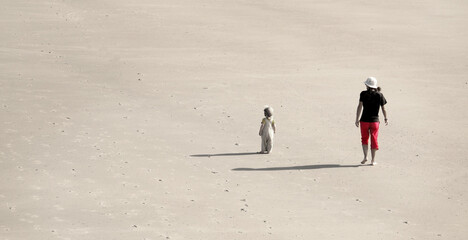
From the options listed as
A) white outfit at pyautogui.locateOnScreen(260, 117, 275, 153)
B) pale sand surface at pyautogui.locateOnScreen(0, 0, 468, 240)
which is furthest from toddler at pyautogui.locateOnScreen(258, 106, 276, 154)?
pale sand surface at pyautogui.locateOnScreen(0, 0, 468, 240)

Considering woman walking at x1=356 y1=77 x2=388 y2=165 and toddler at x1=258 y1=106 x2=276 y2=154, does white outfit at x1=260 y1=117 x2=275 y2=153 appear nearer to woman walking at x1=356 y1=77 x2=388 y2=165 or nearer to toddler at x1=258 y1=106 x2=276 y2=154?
toddler at x1=258 y1=106 x2=276 y2=154

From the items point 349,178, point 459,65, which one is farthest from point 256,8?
point 349,178

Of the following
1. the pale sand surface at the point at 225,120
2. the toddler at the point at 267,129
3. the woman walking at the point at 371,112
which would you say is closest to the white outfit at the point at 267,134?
the toddler at the point at 267,129

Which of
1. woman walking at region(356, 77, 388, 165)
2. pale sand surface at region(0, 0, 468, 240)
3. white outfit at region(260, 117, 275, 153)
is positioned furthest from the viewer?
white outfit at region(260, 117, 275, 153)

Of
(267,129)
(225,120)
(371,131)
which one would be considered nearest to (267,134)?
(267,129)

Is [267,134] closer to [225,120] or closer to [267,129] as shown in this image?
[267,129]

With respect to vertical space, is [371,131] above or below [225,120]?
below

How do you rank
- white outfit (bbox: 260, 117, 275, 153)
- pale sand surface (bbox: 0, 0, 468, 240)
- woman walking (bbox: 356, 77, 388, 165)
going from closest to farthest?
pale sand surface (bbox: 0, 0, 468, 240), woman walking (bbox: 356, 77, 388, 165), white outfit (bbox: 260, 117, 275, 153)

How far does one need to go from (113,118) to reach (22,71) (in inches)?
216

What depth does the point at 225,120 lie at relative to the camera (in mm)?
18922

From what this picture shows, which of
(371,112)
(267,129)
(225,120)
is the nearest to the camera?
(371,112)

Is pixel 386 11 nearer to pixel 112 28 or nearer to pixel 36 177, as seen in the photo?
pixel 112 28

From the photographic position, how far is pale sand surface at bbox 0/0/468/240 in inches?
502

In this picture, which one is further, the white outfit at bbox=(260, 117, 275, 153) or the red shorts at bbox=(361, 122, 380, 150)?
the white outfit at bbox=(260, 117, 275, 153)
